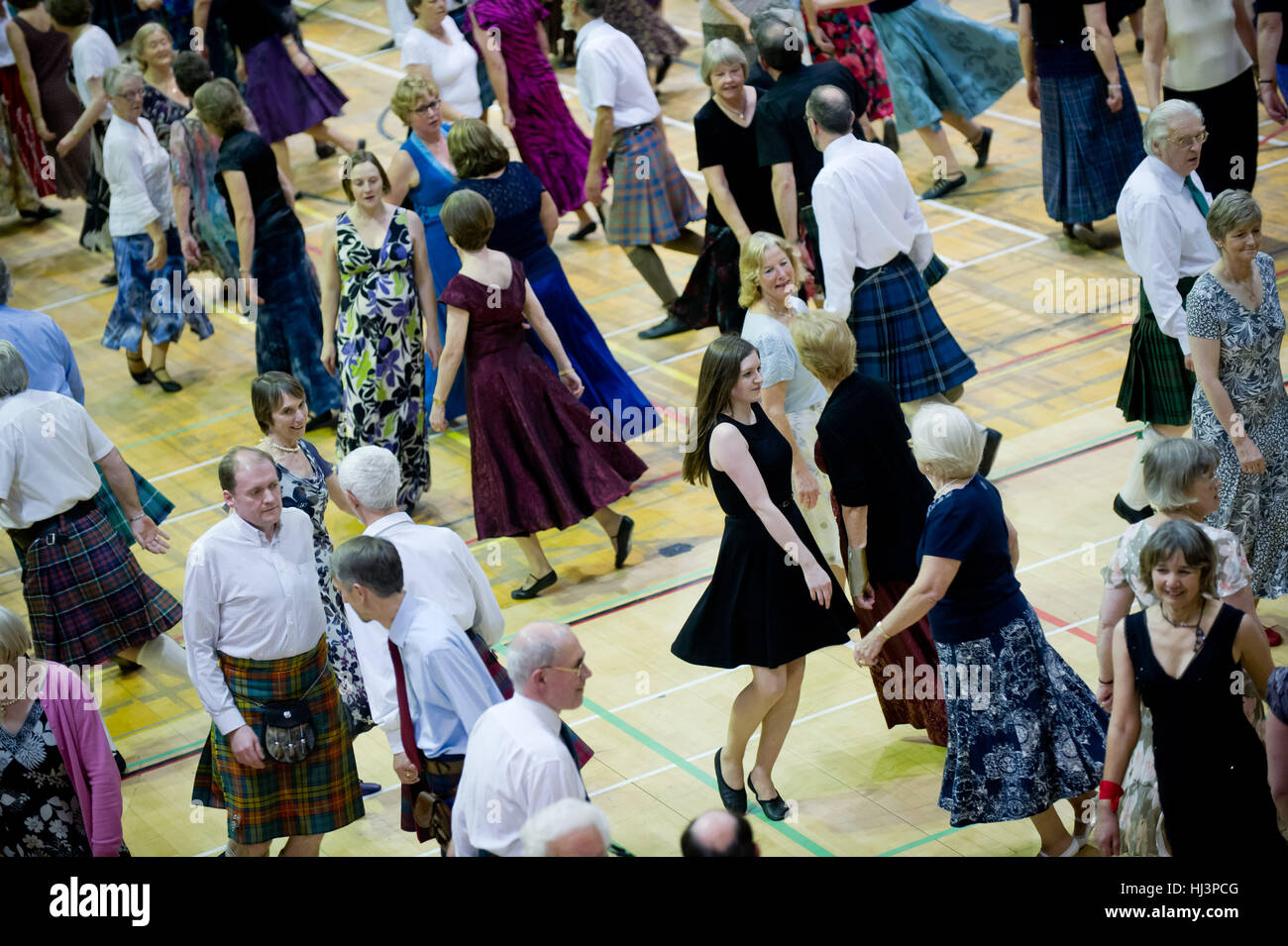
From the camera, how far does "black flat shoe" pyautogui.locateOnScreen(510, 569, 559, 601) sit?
24.1 feet

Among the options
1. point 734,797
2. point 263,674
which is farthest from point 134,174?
point 734,797

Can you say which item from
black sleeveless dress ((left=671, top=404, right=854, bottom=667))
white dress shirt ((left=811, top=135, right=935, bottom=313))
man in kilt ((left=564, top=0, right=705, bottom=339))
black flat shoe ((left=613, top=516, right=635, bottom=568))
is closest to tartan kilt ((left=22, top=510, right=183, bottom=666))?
black flat shoe ((left=613, top=516, right=635, bottom=568))

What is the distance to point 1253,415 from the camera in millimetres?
5953

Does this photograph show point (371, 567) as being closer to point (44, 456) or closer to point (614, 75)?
point (44, 456)

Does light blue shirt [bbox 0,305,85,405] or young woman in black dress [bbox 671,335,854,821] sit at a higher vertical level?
light blue shirt [bbox 0,305,85,405]

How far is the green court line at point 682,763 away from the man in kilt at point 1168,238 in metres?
1.79

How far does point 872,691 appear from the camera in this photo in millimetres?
6406

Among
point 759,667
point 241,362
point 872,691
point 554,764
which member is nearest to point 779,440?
point 759,667

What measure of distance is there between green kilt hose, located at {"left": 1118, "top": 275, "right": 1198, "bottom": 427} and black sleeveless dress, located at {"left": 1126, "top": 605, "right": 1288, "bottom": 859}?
250 cm

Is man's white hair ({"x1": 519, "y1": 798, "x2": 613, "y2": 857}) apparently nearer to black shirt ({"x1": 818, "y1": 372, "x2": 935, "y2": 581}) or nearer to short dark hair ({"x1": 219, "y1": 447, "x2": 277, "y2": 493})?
short dark hair ({"x1": 219, "y1": 447, "x2": 277, "y2": 493})

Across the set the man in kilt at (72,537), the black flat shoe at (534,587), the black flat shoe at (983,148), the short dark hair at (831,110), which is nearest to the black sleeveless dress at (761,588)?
the black flat shoe at (534,587)

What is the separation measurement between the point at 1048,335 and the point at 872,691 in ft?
10.6

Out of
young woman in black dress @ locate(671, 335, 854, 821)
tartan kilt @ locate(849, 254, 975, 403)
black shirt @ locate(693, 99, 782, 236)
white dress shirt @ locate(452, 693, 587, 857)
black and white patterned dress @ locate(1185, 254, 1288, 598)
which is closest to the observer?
white dress shirt @ locate(452, 693, 587, 857)

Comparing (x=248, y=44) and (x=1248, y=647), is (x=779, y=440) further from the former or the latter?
(x=248, y=44)
